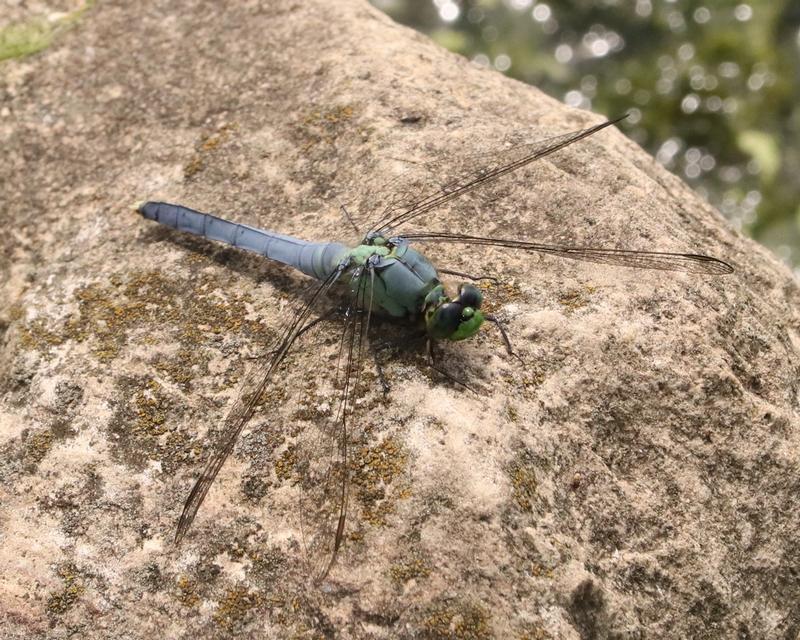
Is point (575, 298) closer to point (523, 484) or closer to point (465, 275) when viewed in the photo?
point (465, 275)

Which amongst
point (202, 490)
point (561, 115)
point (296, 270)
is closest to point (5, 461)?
point (202, 490)

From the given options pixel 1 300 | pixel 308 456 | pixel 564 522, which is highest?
pixel 564 522

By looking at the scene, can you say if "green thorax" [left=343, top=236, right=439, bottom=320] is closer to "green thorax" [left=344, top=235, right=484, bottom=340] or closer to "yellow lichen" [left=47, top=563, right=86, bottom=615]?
"green thorax" [left=344, top=235, right=484, bottom=340]

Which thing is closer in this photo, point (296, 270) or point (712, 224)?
point (296, 270)

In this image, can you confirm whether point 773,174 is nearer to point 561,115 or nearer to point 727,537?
point 561,115

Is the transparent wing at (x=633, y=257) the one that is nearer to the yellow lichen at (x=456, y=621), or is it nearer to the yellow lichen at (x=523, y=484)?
the yellow lichen at (x=523, y=484)

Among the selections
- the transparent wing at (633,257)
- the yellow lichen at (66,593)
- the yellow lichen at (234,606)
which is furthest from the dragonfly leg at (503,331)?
the yellow lichen at (66,593)

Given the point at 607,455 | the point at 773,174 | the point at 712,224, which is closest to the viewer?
the point at 607,455
